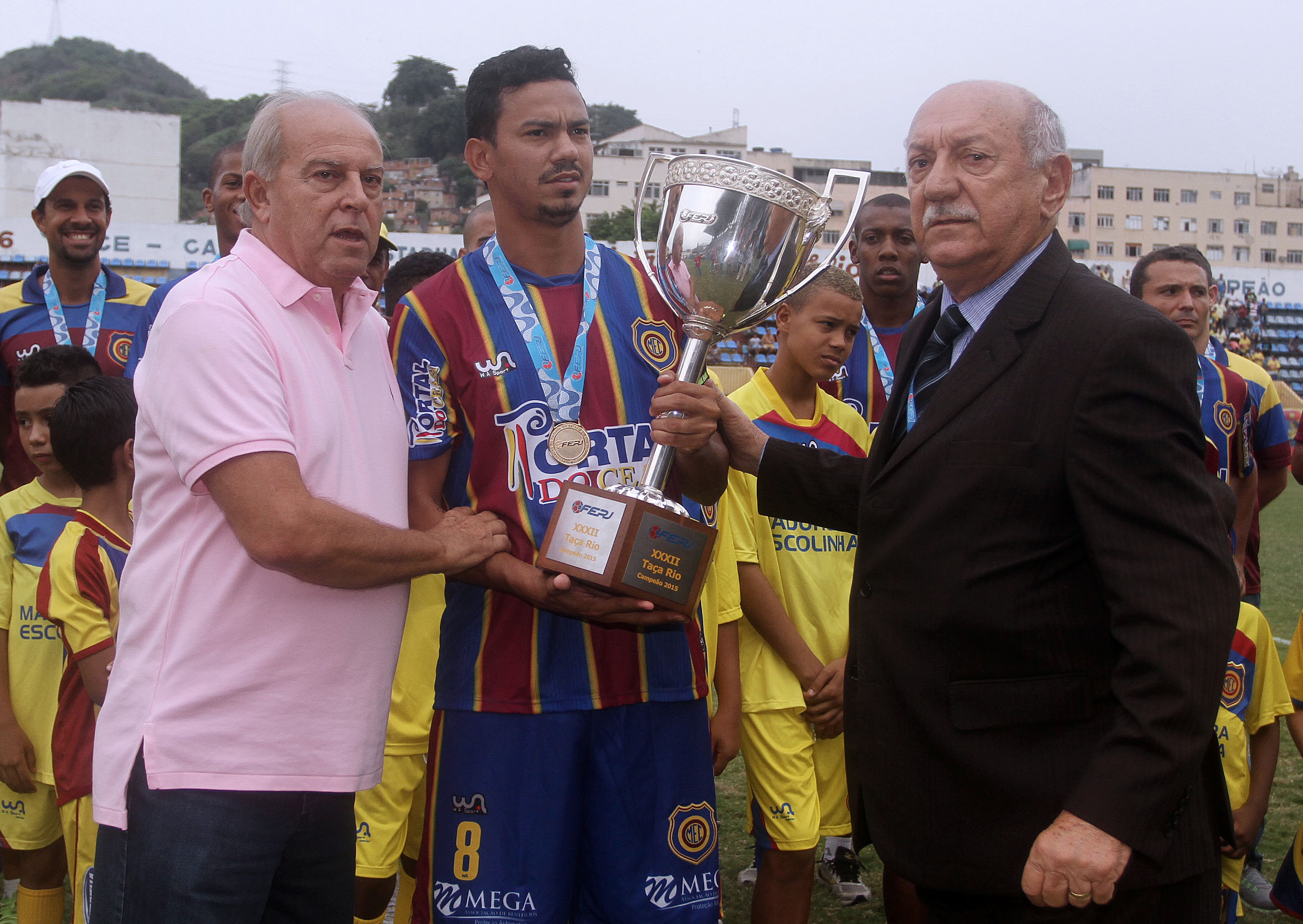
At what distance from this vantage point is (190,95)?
116m

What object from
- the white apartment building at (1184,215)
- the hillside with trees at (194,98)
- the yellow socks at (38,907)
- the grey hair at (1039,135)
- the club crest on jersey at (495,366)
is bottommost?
the yellow socks at (38,907)

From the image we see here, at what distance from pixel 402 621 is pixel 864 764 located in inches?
39.1

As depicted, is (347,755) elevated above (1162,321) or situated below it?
below

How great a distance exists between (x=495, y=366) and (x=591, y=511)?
18.2 inches

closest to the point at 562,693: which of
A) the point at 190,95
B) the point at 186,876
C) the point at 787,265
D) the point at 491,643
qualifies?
the point at 491,643

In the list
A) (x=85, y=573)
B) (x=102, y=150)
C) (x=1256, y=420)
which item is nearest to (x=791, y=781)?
Result: (x=85, y=573)

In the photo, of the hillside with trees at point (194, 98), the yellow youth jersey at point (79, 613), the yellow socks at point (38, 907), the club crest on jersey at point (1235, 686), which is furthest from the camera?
the hillside with trees at point (194, 98)

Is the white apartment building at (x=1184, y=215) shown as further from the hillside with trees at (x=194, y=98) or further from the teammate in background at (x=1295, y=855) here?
the teammate in background at (x=1295, y=855)

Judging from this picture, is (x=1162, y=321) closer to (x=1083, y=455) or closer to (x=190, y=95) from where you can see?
(x=1083, y=455)

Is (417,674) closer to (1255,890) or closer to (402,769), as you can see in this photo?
(402,769)

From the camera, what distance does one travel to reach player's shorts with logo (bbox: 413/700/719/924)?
2527 mm

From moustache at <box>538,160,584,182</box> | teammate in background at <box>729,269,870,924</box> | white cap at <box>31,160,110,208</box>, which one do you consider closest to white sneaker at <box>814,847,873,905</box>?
teammate in background at <box>729,269,870,924</box>

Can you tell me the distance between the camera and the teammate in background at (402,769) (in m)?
3.54

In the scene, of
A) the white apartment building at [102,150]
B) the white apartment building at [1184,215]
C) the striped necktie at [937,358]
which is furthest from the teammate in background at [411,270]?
the white apartment building at [1184,215]
